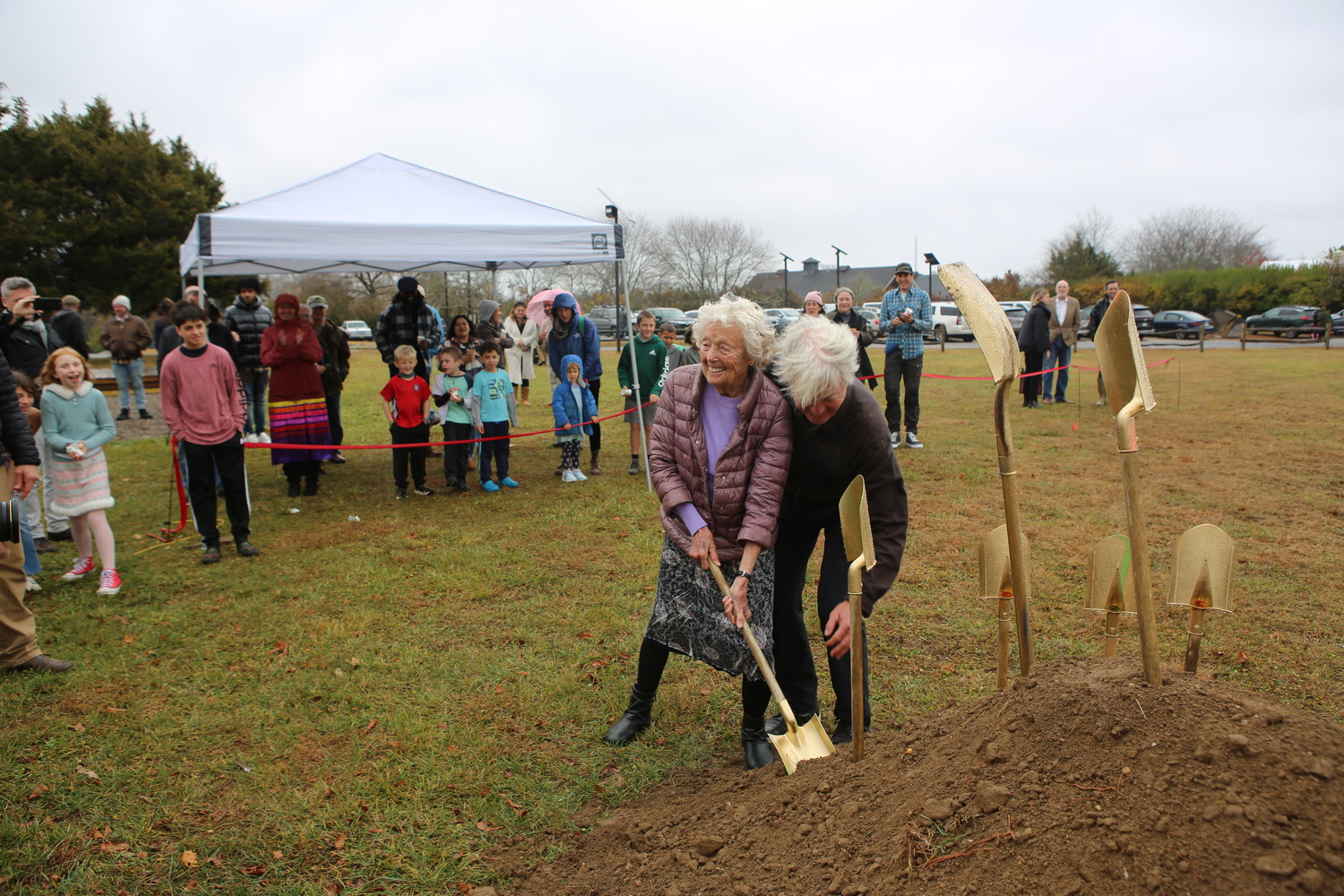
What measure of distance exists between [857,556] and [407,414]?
6.41 m

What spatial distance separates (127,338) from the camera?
1241 cm

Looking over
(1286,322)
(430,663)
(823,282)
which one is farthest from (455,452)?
(823,282)

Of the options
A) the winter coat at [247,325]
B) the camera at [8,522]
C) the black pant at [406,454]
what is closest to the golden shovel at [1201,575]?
the camera at [8,522]

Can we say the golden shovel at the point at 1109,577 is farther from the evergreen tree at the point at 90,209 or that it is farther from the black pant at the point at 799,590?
the evergreen tree at the point at 90,209

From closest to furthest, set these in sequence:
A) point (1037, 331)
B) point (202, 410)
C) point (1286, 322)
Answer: point (202, 410)
point (1037, 331)
point (1286, 322)

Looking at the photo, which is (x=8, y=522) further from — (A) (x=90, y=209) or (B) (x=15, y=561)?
(A) (x=90, y=209)

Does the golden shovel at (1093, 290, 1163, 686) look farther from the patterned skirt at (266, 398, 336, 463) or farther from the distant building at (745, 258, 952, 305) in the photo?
the distant building at (745, 258, 952, 305)

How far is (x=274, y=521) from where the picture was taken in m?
7.14

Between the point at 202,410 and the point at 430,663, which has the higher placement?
the point at 202,410

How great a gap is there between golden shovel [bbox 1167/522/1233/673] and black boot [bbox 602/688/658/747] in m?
2.03

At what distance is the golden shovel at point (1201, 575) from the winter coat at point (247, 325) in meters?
8.89

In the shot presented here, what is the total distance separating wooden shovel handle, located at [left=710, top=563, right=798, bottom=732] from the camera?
2.90 m

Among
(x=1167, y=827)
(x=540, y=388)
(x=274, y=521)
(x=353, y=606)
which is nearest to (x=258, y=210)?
(x=274, y=521)

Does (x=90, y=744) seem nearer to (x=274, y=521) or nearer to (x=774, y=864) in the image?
(x=774, y=864)
